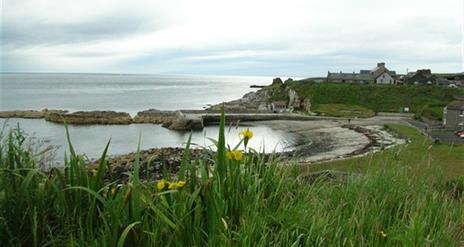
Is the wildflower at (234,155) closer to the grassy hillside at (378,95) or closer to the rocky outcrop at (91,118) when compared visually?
the rocky outcrop at (91,118)

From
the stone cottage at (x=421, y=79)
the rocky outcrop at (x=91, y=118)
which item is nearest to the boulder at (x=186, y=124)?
the rocky outcrop at (x=91, y=118)

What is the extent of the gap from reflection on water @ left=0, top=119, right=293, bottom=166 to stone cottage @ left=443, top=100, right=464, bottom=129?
701 inches

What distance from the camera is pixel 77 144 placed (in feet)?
122

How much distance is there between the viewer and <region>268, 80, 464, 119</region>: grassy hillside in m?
67.0

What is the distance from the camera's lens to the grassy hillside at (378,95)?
6700 cm

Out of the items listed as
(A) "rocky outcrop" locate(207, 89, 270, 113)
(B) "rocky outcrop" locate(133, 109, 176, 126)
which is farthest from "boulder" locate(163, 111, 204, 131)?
(A) "rocky outcrop" locate(207, 89, 270, 113)

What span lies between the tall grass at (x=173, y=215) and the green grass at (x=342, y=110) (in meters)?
57.8

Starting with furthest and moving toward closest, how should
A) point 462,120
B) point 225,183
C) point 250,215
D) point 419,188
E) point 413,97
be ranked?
point 413,97
point 462,120
point 419,188
point 225,183
point 250,215

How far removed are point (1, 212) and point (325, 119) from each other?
55.3 metres

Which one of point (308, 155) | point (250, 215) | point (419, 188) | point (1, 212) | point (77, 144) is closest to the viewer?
point (1, 212)

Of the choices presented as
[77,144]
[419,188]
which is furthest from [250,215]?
[77,144]

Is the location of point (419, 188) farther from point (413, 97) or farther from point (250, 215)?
point (413, 97)

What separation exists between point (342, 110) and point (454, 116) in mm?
19811

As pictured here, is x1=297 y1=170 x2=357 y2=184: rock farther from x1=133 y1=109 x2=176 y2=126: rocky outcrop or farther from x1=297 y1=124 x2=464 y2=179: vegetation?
x1=133 y1=109 x2=176 y2=126: rocky outcrop
